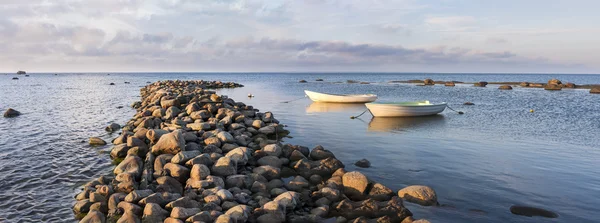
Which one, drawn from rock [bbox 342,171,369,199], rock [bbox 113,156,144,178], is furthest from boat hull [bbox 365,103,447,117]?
rock [bbox 113,156,144,178]

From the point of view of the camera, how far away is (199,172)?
956cm

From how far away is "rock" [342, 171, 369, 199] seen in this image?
9.51 meters

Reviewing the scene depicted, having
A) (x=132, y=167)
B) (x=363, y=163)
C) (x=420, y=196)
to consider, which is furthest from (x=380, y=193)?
(x=132, y=167)

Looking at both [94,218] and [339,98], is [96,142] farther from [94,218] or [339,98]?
[339,98]

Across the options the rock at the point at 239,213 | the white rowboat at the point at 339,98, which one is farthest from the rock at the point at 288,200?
the white rowboat at the point at 339,98

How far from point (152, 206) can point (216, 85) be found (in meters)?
61.5

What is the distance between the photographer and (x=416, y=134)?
770 inches

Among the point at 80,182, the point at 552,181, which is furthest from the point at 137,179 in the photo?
the point at 552,181

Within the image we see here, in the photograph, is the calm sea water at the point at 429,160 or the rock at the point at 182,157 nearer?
the calm sea water at the point at 429,160

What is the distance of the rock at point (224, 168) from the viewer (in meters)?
10.1

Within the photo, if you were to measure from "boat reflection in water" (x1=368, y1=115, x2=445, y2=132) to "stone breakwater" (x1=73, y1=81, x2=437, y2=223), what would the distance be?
31.6 feet

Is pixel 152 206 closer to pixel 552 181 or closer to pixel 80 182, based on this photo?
pixel 80 182

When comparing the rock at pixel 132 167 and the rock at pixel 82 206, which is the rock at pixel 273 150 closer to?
the rock at pixel 132 167

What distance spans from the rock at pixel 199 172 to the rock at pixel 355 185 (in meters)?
3.63
